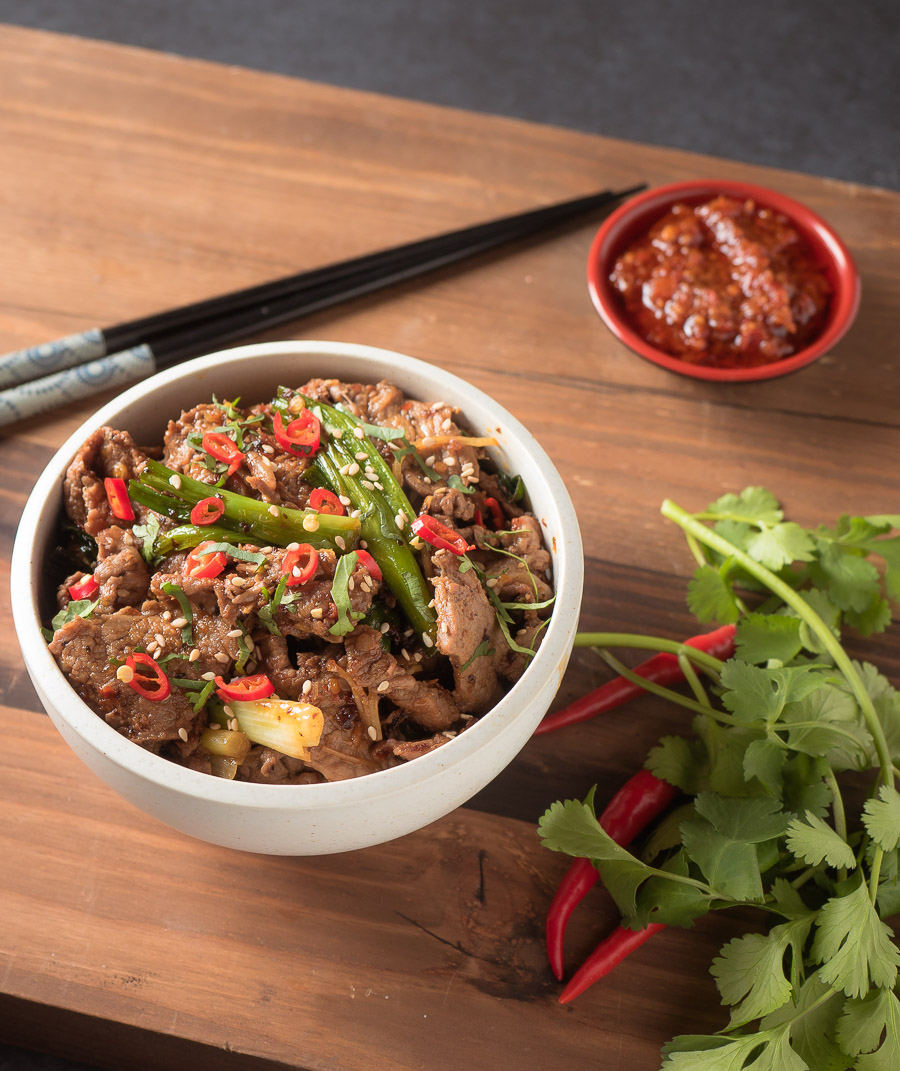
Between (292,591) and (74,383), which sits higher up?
(292,591)

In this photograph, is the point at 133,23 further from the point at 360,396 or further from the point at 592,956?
the point at 592,956

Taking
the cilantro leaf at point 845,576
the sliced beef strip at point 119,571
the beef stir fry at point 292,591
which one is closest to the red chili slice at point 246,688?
the beef stir fry at point 292,591

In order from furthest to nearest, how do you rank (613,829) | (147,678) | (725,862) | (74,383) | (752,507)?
(74,383), (752,507), (613,829), (725,862), (147,678)

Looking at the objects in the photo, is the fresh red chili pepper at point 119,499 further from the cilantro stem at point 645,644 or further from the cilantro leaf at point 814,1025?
the cilantro leaf at point 814,1025

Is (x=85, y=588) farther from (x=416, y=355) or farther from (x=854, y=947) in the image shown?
(x=854, y=947)

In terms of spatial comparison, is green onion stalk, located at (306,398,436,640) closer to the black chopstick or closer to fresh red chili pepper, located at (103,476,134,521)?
fresh red chili pepper, located at (103,476,134,521)

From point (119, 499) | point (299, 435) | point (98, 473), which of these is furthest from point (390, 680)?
point (98, 473)
